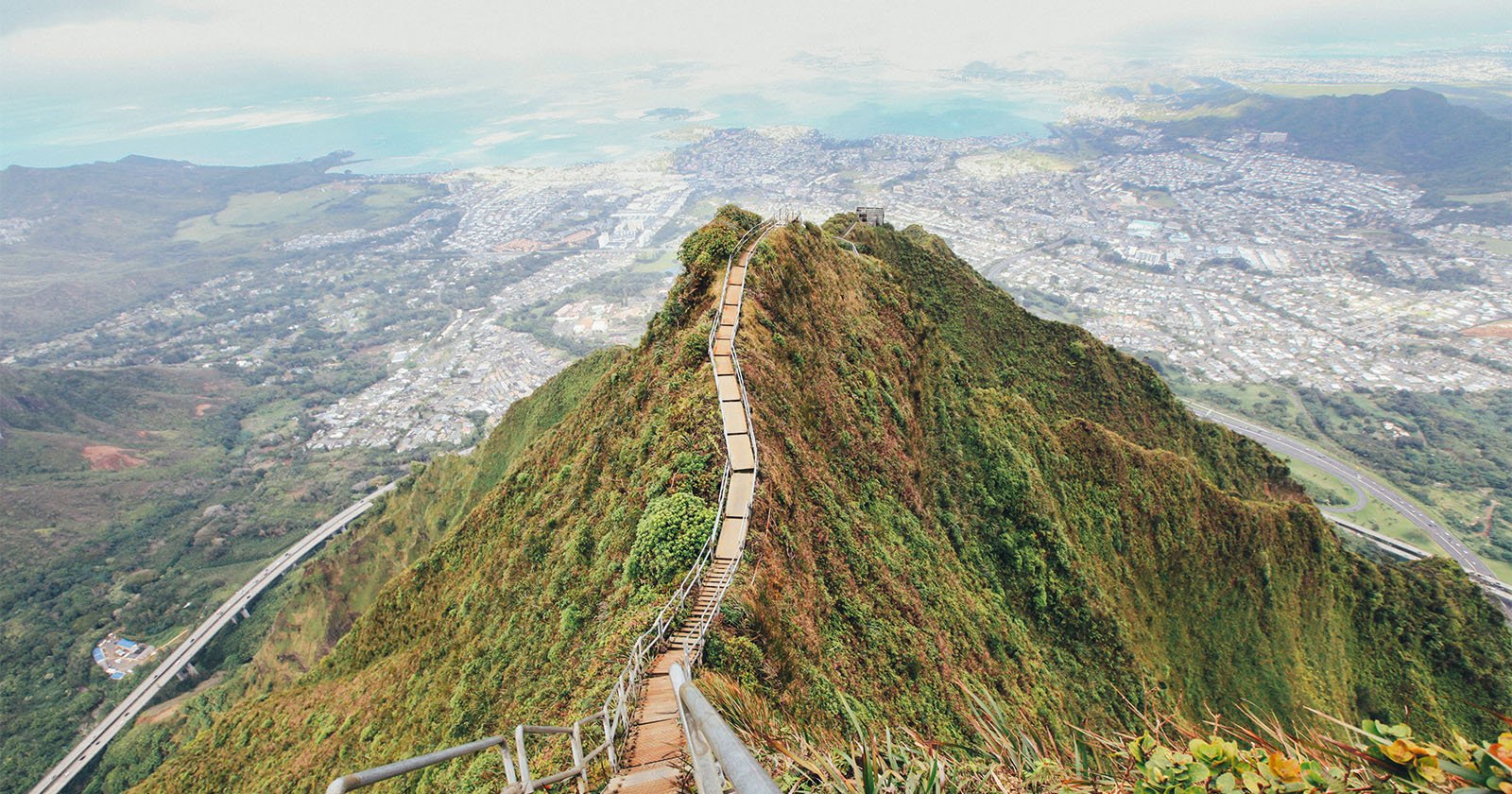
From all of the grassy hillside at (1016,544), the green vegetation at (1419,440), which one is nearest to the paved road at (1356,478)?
the green vegetation at (1419,440)

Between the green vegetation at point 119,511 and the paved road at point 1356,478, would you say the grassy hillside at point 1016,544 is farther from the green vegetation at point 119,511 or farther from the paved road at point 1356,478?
the green vegetation at point 119,511

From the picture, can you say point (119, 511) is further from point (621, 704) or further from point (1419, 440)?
point (1419, 440)

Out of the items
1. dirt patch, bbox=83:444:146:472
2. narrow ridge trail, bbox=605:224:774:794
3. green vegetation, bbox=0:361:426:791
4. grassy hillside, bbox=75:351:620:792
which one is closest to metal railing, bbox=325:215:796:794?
narrow ridge trail, bbox=605:224:774:794

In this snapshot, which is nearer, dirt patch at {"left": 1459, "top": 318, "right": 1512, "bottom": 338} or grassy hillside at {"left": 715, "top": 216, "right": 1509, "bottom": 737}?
grassy hillside at {"left": 715, "top": 216, "right": 1509, "bottom": 737}

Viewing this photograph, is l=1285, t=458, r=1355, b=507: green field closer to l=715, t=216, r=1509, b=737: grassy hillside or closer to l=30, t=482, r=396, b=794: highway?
l=715, t=216, r=1509, b=737: grassy hillside

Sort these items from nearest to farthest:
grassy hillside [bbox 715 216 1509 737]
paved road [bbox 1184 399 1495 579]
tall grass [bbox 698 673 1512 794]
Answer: tall grass [bbox 698 673 1512 794] → grassy hillside [bbox 715 216 1509 737] → paved road [bbox 1184 399 1495 579]

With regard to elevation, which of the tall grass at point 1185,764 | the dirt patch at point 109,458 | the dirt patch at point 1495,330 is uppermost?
the tall grass at point 1185,764

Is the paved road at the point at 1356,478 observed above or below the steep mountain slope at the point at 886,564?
below

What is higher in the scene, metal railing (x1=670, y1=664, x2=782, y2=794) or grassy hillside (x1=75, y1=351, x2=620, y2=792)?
metal railing (x1=670, y1=664, x2=782, y2=794)
